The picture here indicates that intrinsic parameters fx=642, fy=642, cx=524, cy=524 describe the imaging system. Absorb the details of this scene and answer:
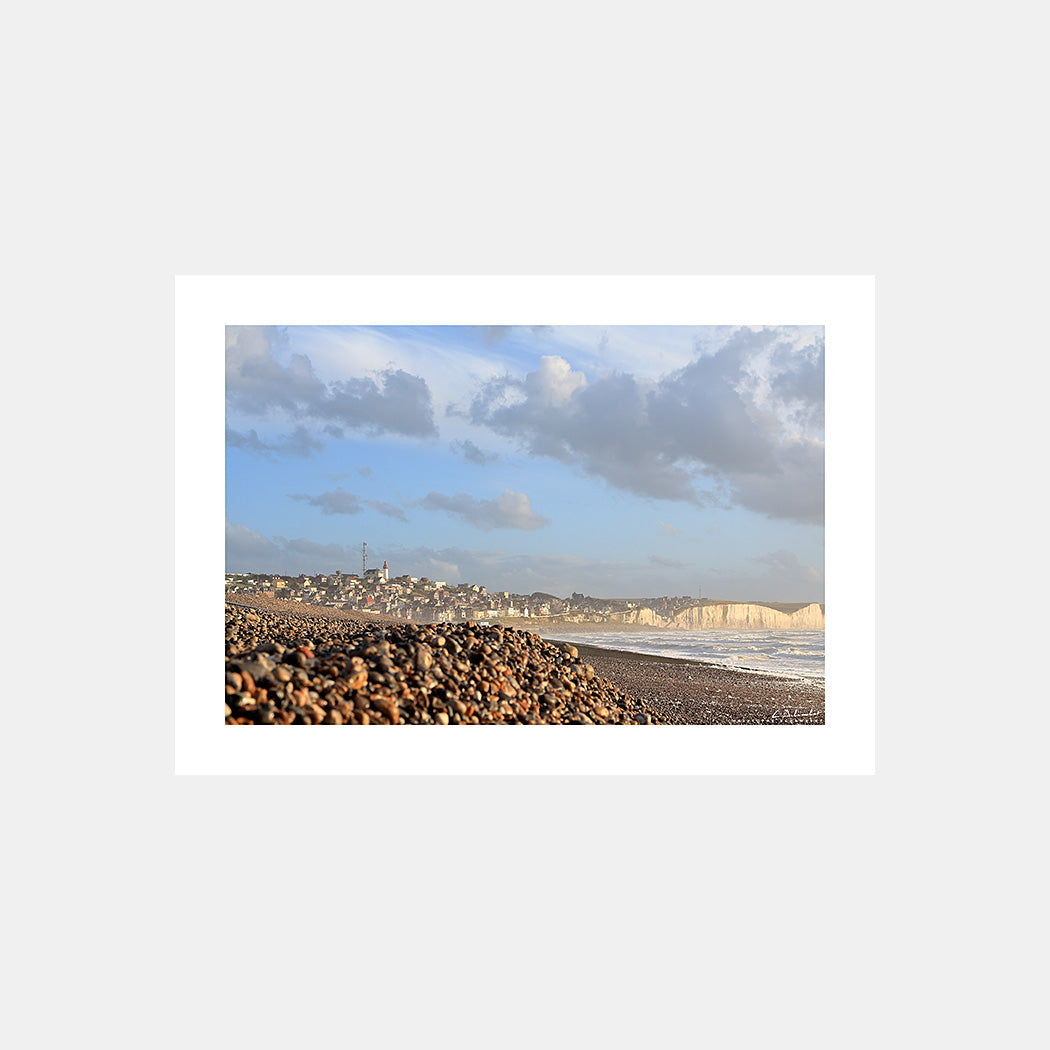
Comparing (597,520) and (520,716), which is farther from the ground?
(597,520)

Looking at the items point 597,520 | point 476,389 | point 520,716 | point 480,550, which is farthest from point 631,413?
point 520,716

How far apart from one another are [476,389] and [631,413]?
1284mm

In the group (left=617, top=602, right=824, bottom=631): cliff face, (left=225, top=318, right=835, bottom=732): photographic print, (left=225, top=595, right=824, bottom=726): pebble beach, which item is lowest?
(left=225, top=595, right=824, bottom=726): pebble beach

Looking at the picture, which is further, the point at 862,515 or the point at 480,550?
the point at 480,550

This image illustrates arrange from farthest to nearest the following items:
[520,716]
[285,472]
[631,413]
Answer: [631,413]
[285,472]
[520,716]

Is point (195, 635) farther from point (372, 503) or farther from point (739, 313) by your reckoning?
point (739, 313)

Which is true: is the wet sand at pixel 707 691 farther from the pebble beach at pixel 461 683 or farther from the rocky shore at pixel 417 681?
the rocky shore at pixel 417 681

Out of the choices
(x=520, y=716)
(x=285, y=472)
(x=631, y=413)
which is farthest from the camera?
(x=631, y=413)

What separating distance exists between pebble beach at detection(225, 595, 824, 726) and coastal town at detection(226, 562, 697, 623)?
294 millimetres

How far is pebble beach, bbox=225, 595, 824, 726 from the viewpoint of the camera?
3.95 meters

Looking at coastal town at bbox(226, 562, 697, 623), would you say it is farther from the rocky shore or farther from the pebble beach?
the rocky shore

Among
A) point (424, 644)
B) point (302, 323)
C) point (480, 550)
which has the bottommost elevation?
point (424, 644)

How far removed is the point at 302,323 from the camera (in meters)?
4.33
